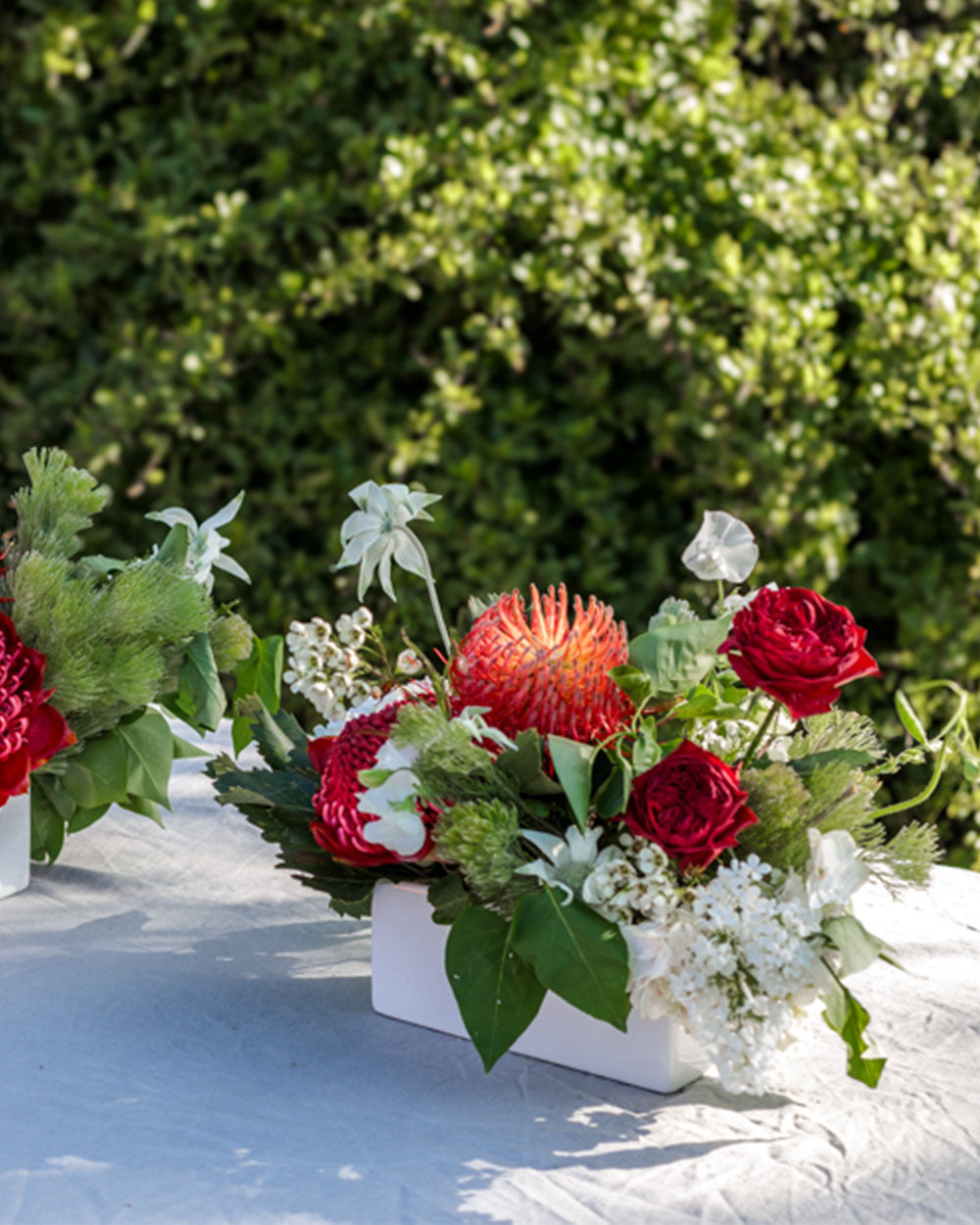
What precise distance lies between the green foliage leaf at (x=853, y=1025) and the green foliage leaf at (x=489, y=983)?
16cm

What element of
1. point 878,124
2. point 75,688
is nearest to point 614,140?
point 878,124

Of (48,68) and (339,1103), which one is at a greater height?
(48,68)

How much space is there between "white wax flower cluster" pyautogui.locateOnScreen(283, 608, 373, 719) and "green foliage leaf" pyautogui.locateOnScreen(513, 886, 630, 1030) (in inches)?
13.9

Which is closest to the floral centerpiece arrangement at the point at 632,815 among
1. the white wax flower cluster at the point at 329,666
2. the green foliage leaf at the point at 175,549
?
the white wax flower cluster at the point at 329,666

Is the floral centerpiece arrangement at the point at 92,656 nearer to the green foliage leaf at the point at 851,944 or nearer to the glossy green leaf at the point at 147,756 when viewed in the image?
the glossy green leaf at the point at 147,756

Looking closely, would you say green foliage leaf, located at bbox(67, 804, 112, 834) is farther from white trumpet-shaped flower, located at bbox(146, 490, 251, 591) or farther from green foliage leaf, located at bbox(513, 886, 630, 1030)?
green foliage leaf, located at bbox(513, 886, 630, 1030)

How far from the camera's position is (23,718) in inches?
37.5

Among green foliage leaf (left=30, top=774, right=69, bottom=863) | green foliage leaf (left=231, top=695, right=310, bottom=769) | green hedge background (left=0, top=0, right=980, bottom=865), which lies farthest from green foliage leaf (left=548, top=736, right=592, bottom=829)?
green hedge background (left=0, top=0, right=980, bottom=865)

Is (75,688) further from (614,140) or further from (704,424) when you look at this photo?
(614,140)

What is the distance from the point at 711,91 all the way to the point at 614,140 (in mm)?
228

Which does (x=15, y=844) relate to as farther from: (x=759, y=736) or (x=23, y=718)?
(x=759, y=736)

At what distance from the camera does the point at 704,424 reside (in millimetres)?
2557

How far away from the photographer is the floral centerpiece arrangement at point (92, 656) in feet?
3.22

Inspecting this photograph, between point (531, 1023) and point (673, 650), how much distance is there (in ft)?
0.79
